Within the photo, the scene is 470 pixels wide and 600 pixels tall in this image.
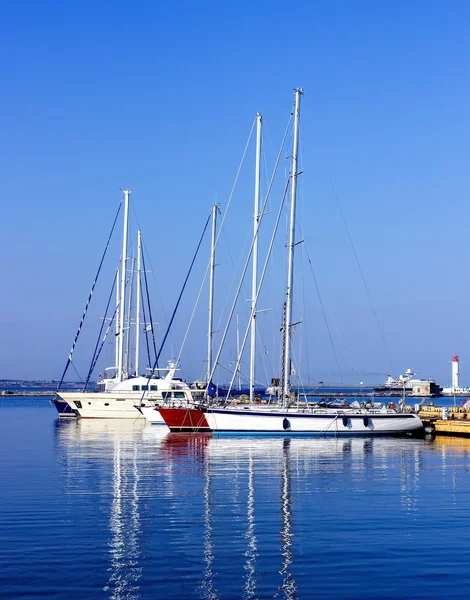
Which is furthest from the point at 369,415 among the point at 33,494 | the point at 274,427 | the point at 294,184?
the point at 33,494

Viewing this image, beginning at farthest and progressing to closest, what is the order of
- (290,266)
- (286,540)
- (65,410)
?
(65,410)
(290,266)
(286,540)

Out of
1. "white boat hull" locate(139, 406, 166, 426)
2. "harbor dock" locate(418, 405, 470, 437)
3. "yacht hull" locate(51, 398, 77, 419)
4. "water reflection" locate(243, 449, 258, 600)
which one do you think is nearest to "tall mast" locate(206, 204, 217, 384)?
"white boat hull" locate(139, 406, 166, 426)

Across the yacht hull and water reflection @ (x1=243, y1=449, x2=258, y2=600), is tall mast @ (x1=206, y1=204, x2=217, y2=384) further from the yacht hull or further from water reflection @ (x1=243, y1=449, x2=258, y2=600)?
water reflection @ (x1=243, y1=449, x2=258, y2=600)

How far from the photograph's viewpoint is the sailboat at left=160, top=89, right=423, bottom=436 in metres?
47.2

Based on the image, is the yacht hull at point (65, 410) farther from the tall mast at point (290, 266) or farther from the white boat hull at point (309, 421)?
the tall mast at point (290, 266)

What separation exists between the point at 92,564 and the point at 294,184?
36.1 m

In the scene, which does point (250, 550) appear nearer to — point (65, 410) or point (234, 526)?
point (234, 526)

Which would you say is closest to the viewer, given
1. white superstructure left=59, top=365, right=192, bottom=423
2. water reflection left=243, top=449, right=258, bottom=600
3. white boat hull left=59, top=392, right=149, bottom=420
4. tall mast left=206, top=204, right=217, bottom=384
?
water reflection left=243, top=449, right=258, bottom=600

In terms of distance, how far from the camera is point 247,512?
22.3 meters

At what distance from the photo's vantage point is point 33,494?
25.6 metres

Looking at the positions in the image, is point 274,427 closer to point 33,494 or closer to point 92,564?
point 33,494

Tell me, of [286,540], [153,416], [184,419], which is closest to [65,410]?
[153,416]

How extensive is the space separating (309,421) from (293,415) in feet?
3.51

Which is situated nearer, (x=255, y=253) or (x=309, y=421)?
(x=309, y=421)
